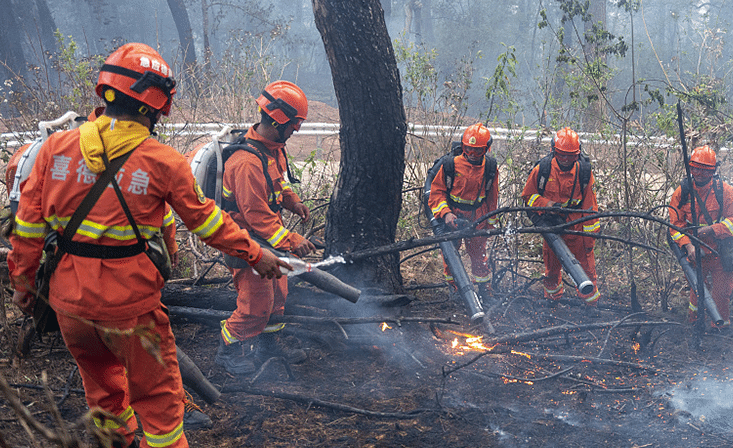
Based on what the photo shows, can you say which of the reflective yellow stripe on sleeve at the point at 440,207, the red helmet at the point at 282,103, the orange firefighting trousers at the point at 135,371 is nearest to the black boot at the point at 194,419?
the orange firefighting trousers at the point at 135,371

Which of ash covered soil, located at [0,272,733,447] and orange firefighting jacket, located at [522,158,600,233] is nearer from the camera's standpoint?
ash covered soil, located at [0,272,733,447]

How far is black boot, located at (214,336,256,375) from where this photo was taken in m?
4.14

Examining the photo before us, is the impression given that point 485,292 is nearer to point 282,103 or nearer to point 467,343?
point 467,343

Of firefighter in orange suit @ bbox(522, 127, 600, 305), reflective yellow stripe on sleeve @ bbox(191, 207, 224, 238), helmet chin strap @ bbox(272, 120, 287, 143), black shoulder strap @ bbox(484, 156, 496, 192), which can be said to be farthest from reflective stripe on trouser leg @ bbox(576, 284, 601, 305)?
reflective yellow stripe on sleeve @ bbox(191, 207, 224, 238)

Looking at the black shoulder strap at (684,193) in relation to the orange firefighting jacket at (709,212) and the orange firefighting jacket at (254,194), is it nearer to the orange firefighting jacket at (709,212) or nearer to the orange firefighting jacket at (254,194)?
the orange firefighting jacket at (709,212)

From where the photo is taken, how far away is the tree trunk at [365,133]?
14.6 ft

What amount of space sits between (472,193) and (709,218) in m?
2.39

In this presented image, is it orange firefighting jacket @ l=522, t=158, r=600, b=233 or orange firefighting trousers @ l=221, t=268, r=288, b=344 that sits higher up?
orange firefighting jacket @ l=522, t=158, r=600, b=233

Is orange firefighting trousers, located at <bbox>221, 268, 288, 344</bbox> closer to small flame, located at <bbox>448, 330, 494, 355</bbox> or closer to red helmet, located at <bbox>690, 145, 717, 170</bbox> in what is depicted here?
small flame, located at <bbox>448, 330, 494, 355</bbox>

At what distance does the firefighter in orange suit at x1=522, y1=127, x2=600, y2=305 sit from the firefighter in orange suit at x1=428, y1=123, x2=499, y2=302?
48cm

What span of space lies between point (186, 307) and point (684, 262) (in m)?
5.04

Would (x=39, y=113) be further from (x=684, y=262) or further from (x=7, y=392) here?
(x=684, y=262)

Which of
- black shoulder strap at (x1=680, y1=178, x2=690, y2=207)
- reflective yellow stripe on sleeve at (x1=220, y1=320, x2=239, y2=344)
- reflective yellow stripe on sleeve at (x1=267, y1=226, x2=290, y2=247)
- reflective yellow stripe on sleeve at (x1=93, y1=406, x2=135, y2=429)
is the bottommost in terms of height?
reflective yellow stripe on sleeve at (x1=220, y1=320, x2=239, y2=344)

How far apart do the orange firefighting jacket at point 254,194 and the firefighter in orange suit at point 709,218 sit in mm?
4113
